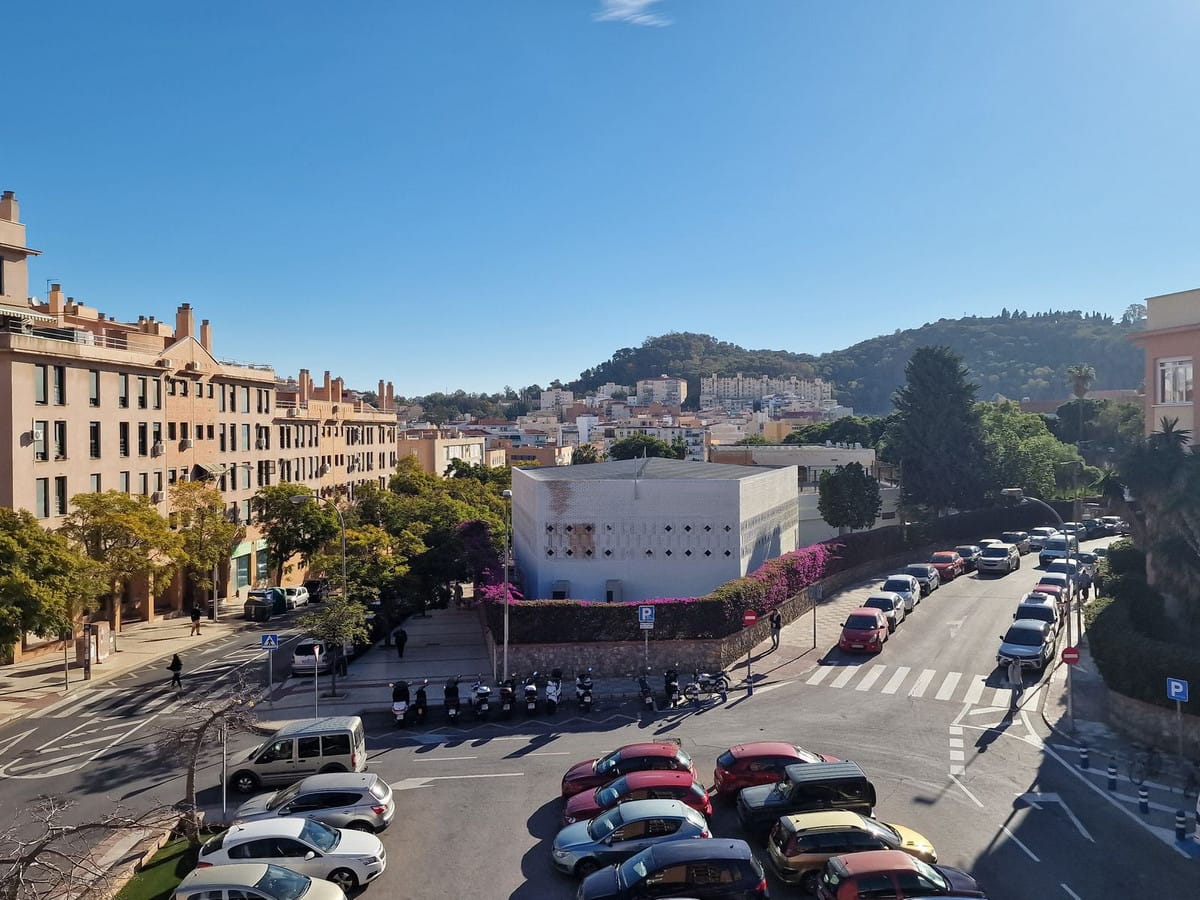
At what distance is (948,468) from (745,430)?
334 feet

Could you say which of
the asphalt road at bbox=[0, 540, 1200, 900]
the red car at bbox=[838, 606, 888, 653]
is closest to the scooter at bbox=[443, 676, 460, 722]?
the asphalt road at bbox=[0, 540, 1200, 900]

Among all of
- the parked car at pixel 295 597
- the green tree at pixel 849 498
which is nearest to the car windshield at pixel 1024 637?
the green tree at pixel 849 498

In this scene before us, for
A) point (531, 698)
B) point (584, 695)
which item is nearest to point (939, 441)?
point (584, 695)

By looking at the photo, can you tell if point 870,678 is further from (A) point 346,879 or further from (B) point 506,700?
(A) point 346,879

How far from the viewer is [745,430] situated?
159500 mm

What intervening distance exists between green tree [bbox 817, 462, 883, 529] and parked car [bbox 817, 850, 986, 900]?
121 feet

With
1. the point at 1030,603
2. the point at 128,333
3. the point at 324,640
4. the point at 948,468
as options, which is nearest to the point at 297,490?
the point at 128,333

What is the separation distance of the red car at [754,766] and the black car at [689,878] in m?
4.61

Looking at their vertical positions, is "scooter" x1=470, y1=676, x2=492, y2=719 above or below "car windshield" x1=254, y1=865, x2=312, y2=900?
below

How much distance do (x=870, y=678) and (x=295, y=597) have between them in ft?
102

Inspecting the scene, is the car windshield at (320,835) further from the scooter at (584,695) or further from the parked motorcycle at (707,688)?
the parked motorcycle at (707,688)

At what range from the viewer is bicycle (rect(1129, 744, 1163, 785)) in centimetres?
1923

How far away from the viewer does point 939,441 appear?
190 ft

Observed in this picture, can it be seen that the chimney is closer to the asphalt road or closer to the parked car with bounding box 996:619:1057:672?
the asphalt road
